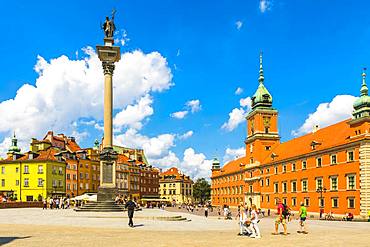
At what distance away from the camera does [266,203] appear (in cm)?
9356

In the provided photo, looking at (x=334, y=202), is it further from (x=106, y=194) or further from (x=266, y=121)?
(x=266, y=121)

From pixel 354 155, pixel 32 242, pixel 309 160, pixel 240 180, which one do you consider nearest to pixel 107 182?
pixel 32 242

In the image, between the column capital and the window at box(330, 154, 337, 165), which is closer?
the column capital

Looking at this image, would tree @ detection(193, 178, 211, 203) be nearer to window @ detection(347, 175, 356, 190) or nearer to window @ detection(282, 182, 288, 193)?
window @ detection(282, 182, 288, 193)

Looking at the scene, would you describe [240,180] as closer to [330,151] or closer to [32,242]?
[330,151]

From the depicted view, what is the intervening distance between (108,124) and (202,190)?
4554 inches

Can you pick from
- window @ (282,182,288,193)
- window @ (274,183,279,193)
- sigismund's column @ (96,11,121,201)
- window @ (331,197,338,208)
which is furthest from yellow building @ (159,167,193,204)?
sigismund's column @ (96,11,121,201)

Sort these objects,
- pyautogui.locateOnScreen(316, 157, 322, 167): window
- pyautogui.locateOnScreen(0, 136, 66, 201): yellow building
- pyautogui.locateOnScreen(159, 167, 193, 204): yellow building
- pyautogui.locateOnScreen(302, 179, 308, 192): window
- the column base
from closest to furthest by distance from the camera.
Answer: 1. the column base
2. pyautogui.locateOnScreen(316, 157, 322, 167): window
3. pyautogui.locateOnScreen(302, 179, 308, 192): window
4. pyautogui.locateOnScreen(0, 136, 66, 201): yellow building
5. pyautogui.locateOnScreen(159, 167, 193, 204): yellow building

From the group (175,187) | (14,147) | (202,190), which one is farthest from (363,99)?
(175,187)

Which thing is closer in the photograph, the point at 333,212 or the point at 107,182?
the point at 107,182

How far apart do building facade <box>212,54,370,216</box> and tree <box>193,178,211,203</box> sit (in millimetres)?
29484

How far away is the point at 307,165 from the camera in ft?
242

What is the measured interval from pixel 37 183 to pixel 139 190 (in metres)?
44.2

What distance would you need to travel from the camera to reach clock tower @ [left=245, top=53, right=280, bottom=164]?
334ft
